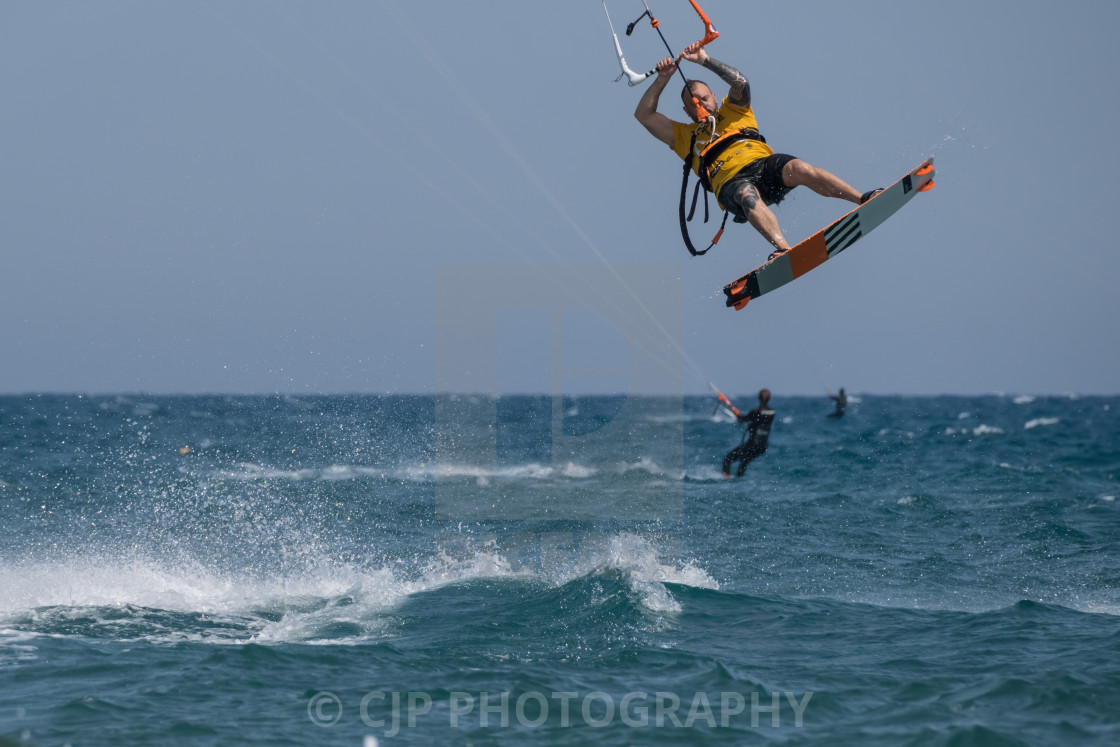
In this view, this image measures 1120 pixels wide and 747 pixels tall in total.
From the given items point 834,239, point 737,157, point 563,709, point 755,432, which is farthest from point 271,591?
point 834,239

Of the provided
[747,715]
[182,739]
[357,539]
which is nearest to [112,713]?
[182,739]

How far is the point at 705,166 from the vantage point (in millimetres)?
8172

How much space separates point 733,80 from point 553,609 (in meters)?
6.10

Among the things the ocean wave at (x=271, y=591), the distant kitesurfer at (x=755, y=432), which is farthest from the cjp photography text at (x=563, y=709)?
the distant kitesurfer at (x=755, y=432)

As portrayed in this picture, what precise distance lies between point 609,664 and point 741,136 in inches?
190

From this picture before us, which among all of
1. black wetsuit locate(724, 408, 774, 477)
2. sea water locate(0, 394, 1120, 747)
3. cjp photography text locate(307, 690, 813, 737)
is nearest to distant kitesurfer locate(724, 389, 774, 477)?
black wetsuit locate(724, 408, 774, 477)

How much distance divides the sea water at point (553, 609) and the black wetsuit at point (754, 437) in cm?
161

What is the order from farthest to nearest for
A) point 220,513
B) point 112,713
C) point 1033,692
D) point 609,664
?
point 220,513 → point 609,664 → point 1033,692 → point 112,713

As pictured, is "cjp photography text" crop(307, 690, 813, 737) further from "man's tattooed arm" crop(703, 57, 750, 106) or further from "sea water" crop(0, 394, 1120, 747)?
"man's tattooed arm" crop(703, 57, 750, 106)

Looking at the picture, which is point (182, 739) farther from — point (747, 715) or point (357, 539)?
point (357, 539)

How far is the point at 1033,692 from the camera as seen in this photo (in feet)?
25.6

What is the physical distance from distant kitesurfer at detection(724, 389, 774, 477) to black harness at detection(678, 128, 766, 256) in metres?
4.39

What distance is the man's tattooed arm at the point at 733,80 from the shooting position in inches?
301

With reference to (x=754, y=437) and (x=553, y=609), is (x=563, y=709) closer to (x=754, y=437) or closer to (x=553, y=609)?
(x=553, y=609)
